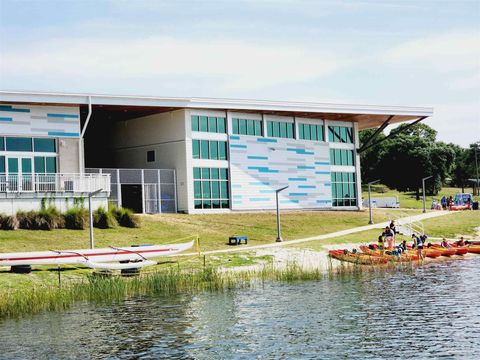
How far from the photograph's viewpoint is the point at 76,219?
4322 centimetres

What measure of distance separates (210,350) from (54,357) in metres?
3.68

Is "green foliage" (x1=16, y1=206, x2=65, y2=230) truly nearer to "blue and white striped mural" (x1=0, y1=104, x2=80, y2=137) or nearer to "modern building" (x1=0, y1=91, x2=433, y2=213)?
"modern building" (x1=0, y1=91, x2=433, y2=213)

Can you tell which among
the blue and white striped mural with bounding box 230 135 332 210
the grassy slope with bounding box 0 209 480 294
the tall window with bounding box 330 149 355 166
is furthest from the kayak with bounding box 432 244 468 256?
the tall window with bounding box 330 149 355 166

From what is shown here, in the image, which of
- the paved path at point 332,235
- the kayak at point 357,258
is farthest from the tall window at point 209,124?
the kayak at point 357,258

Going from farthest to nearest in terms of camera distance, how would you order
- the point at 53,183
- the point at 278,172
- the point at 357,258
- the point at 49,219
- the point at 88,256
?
the point at 278,172 → the point at 53,183 → the point at 49,219 → the point at 357,258 → the point at 88,256

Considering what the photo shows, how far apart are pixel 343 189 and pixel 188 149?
1743cm

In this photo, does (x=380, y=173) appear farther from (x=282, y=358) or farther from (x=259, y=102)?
(x=282, y=358)

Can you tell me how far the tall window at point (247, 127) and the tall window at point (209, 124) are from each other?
1.08 m

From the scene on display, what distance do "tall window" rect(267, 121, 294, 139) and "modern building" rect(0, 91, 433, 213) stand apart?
0.26 ft

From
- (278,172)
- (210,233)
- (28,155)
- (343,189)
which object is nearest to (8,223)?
(28,155)

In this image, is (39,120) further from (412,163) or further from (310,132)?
(412,163)

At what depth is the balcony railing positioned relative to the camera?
4428 cm

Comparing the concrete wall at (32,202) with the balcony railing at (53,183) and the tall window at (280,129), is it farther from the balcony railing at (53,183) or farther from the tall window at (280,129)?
the tall window at (280,129)

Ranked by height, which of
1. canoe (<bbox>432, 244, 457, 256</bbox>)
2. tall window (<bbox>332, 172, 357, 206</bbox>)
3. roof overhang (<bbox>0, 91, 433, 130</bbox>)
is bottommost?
canoe (<bbox>432, 244, 457, 256</bbox>)
